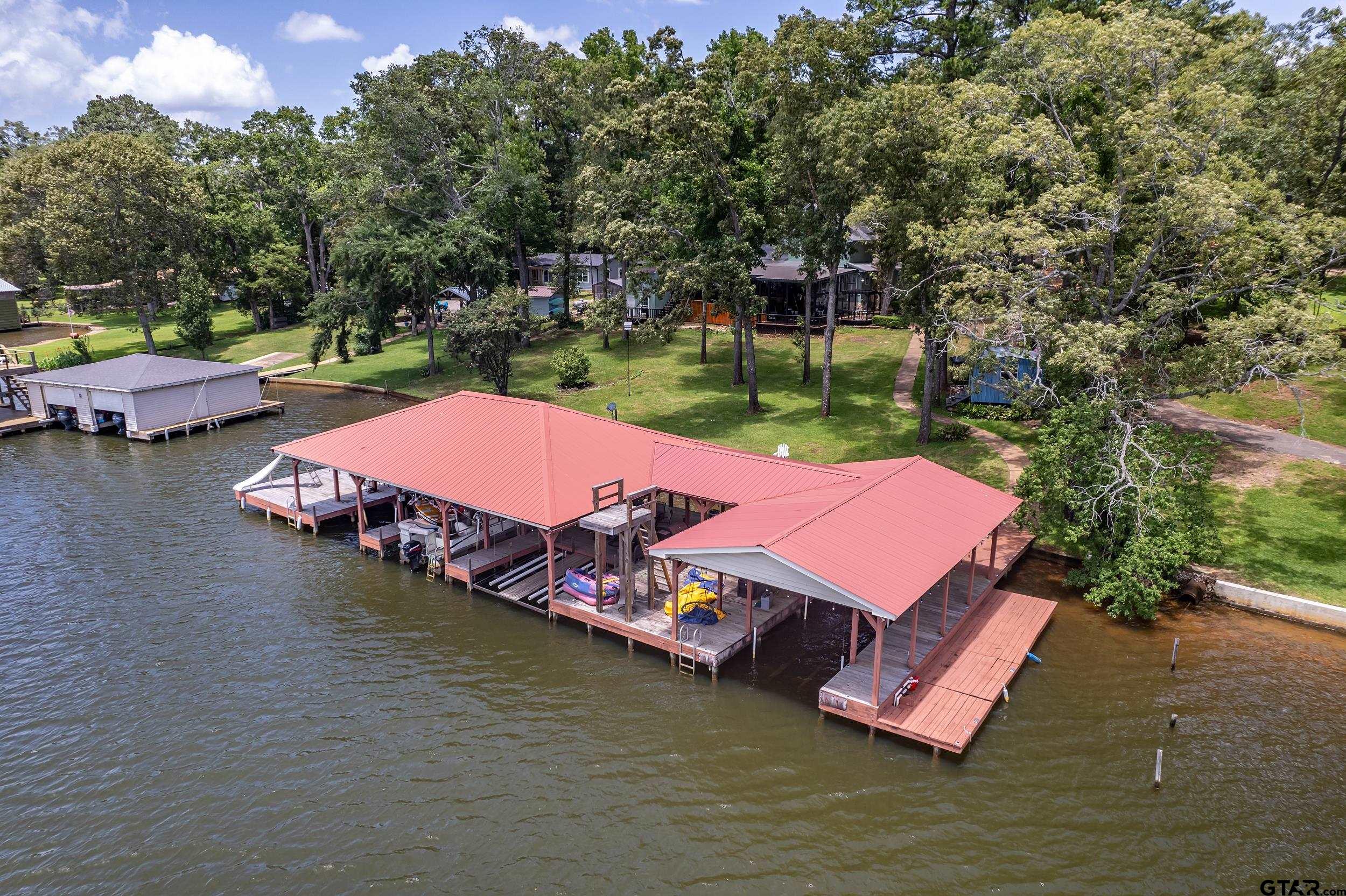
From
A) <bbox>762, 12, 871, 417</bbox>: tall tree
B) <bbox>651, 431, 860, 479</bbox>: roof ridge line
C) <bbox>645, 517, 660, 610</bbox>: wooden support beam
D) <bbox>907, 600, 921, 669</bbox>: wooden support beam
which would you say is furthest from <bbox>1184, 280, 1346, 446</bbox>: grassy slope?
<bbox>645, 517, 660, 610</bbox>: wooden support beam

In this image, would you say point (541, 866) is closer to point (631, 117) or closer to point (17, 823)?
point (17, 823)

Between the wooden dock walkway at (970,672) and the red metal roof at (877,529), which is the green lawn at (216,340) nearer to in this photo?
Answer: the red metal roof at (877,529)

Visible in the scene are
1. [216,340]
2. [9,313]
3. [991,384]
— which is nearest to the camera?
[991,384]

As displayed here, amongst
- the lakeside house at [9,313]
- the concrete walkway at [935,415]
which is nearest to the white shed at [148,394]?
the lakeside house at [9,313]

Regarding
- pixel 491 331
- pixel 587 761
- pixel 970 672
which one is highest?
pixel 491 331

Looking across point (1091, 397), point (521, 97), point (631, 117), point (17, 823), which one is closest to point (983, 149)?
point (1091, 397)

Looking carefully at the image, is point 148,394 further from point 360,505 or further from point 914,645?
point 914,645

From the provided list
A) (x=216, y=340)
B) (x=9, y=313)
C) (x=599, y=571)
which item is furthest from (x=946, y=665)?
(x=9, y=313)
